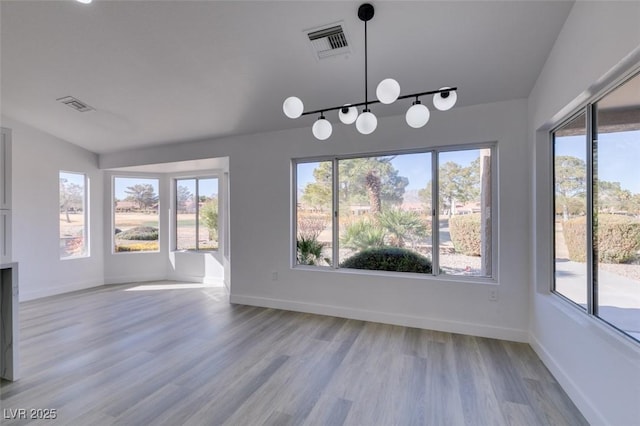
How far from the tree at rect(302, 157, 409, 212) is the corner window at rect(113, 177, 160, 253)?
12.8 feet

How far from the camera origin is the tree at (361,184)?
3.75m

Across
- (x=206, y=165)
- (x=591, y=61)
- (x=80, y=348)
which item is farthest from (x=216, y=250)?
(x=591, y=61)

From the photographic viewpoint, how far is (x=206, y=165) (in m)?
5.30

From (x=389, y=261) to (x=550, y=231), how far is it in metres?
1.74

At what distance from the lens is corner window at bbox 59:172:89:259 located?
5.16 meters

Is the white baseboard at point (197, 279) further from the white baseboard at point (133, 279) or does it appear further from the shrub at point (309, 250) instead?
the shrub at point (309, 250)

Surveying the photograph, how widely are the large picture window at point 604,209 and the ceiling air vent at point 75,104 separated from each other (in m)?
5.55

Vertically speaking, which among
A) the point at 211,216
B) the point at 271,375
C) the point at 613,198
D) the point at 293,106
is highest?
the point at 293,106

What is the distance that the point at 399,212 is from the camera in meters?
3.71

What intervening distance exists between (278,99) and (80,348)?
3.46m

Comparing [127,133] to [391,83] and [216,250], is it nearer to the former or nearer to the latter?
[216,250]

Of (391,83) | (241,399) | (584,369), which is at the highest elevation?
(391,83)

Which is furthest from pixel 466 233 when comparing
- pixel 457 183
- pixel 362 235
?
pixel 362 235

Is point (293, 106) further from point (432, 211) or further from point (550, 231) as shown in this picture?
point (550, 231)
